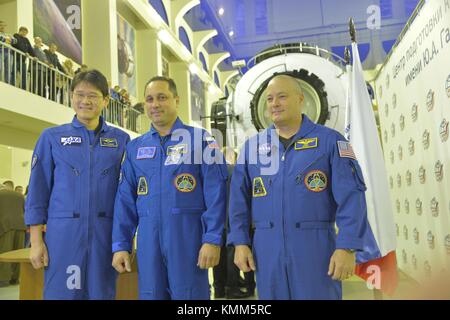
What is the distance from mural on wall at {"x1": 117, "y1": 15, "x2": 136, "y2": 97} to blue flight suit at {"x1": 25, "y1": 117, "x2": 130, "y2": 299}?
10.4 m

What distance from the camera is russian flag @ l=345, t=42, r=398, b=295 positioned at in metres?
3.02

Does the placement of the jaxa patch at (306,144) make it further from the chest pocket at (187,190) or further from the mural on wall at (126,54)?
the mural on wall at (126,54)

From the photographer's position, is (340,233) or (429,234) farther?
(429,234)

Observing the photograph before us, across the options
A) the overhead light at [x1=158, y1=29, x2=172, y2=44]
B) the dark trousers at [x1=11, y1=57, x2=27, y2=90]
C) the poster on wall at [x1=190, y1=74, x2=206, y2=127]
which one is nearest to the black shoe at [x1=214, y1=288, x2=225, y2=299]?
the dark trousers at [x1=11, y1=57, x2=27, y2=90]

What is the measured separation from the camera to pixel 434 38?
3211mm

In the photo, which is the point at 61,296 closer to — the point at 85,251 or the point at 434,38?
the point at 85,251

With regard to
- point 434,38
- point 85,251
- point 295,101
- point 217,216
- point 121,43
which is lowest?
point 85,251

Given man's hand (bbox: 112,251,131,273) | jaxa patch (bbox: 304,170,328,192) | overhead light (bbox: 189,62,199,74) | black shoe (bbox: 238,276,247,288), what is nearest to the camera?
jaxa patch (bbox: 304,170,328,192)

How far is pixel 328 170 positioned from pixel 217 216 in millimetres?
610

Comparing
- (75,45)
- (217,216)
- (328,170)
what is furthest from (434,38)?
(75,45)

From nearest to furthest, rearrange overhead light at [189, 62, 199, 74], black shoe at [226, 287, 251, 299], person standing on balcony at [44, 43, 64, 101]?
black shoe at [226, 287, 251, 299] → person standing on balcony at [44, 43, 64, 101] → overhead light at [189, 62, 199, 74]

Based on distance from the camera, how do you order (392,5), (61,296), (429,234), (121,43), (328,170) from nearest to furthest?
(328,170) < (61,296) < (392,5) < (429,234) < (121,43)

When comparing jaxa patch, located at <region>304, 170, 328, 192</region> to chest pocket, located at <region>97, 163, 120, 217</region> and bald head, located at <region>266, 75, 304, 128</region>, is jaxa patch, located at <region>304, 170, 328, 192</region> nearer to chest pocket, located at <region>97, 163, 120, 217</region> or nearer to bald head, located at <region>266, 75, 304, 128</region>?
bald head, located at <region>266, 75, 304, 128</region>

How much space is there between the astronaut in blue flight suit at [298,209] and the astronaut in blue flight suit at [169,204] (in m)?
0.15
